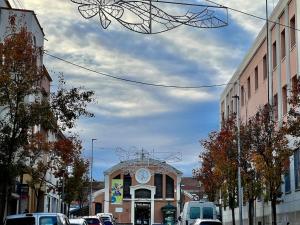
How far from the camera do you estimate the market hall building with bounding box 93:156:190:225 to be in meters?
102

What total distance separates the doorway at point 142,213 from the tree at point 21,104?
254 feet

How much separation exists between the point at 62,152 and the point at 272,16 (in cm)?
1697

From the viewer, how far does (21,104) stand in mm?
24922

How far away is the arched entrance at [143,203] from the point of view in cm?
10250

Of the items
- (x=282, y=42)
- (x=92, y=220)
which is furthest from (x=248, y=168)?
(x=92, y=220)

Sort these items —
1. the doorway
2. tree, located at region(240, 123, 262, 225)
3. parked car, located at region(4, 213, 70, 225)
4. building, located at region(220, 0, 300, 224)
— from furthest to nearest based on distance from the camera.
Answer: the doorway
tree, located at region(240, 123, 262, 225)
building, located at region(220, 0, 300, 224)
parked car, located at region(4, 213, 70, 225)

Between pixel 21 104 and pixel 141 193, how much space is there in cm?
8071

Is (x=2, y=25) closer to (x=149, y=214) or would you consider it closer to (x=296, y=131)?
(x=296, y=131)

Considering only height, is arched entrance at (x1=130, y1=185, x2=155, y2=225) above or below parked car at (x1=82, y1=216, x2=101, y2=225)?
above

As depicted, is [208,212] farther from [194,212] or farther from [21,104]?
[21,104]

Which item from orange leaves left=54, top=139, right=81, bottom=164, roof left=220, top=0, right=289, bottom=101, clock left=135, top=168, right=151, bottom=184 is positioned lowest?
orange leaves left=54, top=139, right=81, bottom=164

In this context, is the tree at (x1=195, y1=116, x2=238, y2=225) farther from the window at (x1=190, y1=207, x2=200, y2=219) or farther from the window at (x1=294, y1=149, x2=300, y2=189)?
the window at (x1=294, y1=149, x2=300, y2=189)

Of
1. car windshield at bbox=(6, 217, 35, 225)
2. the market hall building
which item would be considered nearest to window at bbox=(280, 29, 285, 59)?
car windshield at bbox=(6, 217, 35, 225)

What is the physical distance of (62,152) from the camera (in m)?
41.6
